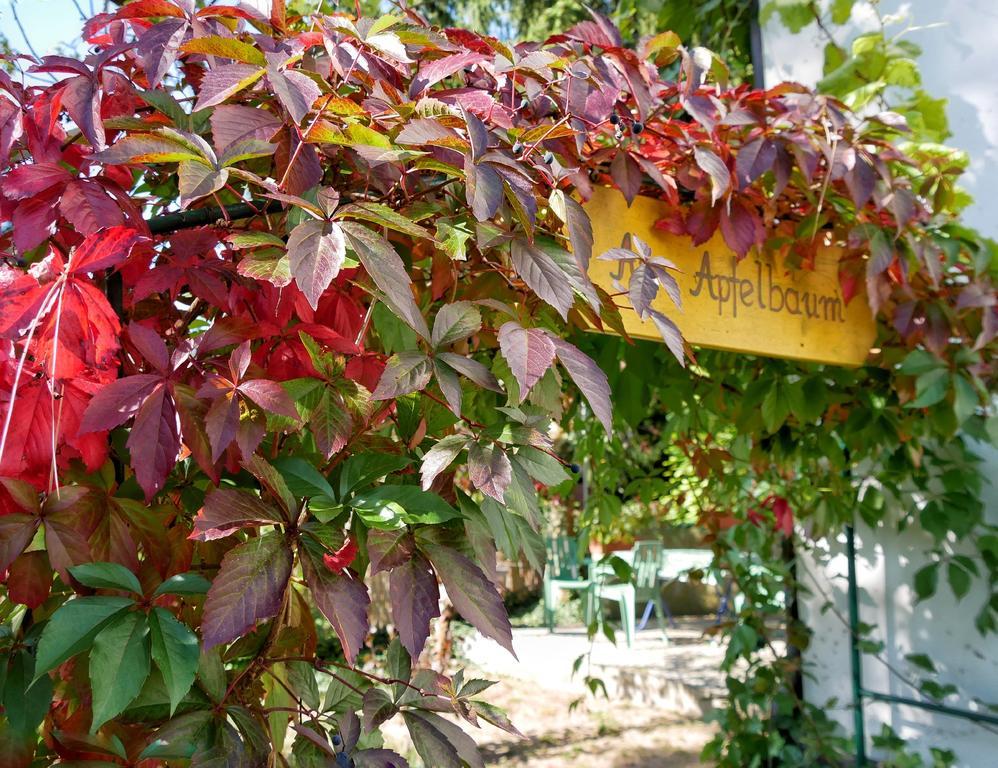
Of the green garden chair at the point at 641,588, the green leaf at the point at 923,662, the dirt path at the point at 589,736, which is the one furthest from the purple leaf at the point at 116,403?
the green garden chair at the point at 641,588

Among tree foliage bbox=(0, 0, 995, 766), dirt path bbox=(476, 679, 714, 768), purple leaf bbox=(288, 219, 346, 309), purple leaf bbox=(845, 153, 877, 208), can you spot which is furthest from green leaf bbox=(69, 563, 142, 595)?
dirt path bbox=(476, 679, 714, 768)

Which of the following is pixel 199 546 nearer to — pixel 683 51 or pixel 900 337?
pixel 683 51

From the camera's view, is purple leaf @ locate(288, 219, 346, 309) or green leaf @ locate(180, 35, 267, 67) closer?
purple leaf @ locate(288, 219, 346, 309)

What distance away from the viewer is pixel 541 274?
2.23 ft

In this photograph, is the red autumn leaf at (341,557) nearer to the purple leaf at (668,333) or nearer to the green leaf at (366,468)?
the green leaf at (366,468)

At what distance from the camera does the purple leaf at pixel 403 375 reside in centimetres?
59

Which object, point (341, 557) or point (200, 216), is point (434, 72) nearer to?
point (200, 216)

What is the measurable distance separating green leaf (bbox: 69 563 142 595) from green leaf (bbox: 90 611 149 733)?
0.8 inches

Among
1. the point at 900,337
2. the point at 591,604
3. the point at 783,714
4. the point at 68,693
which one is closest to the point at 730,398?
the point at 900,337

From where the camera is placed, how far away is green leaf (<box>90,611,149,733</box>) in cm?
47

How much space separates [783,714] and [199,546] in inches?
91.9

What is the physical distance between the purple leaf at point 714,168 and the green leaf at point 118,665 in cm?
79

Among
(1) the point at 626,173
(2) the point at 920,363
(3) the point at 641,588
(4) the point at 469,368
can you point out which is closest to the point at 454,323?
(4) the point at 469,368

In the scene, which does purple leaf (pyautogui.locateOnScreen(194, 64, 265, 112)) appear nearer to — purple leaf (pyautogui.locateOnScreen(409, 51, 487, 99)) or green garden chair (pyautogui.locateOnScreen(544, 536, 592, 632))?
purple leaf (pyautogui.locateOnScreen(409, 51, 487, 99))
